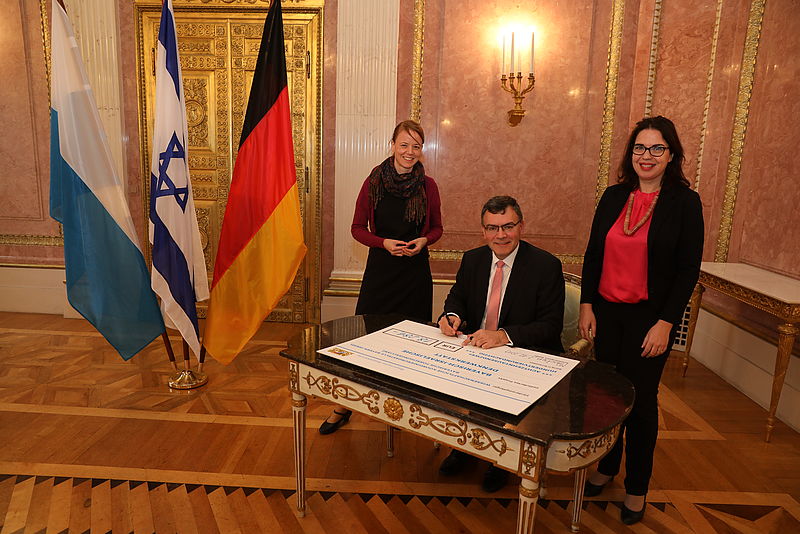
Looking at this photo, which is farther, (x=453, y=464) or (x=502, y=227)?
(x=453, y=464)

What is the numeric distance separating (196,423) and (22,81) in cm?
396

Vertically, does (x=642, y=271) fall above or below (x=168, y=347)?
above

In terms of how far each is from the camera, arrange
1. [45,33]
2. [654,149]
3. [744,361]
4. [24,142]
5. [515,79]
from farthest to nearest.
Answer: [24,142]
[45,33]
[515,79]
[744,361]
[654,149]

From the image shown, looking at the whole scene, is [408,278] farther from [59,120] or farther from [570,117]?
[570,117]

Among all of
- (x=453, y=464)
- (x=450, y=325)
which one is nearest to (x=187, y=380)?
(x=453, y=464)

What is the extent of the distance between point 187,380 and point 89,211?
1.26 metres

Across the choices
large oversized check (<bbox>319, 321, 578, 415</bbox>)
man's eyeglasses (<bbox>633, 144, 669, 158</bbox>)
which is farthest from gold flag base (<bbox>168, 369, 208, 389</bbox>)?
man's eyeglasses (<bbox>633, 144, 669, 158</bbox>)

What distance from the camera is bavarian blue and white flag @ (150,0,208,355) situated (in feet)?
10.1

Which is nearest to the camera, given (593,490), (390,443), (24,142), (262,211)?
(593,490)

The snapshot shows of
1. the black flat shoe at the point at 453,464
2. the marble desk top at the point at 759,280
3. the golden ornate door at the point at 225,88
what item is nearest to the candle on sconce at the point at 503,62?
the golden ornate door at the point at 225,88

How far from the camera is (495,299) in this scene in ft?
7.20

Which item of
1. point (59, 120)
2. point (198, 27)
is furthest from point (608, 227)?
point (198, 27)

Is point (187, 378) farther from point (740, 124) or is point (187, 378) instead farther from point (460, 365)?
point (740, 124)

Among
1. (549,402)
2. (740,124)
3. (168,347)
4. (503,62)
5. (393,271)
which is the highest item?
(503,62)
